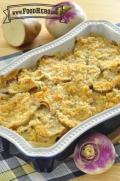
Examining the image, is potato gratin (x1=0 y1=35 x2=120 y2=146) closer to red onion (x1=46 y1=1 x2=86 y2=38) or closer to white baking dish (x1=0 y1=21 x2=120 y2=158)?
white baking dish (x1=0 y1=21 x2=120 y2=158)

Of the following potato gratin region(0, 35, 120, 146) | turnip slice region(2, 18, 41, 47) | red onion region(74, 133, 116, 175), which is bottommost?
red onion region(74, 133, 116, 175)

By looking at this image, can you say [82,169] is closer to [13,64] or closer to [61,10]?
[13,64]

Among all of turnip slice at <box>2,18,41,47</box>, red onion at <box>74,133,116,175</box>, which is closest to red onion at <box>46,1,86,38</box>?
turnip slice at <box>2,18,41,47</box>

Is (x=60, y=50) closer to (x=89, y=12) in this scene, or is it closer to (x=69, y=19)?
(x=69, y=19)

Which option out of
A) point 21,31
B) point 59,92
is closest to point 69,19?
point 21,31

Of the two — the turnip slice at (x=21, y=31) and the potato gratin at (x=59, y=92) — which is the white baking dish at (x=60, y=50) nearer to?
the potato gratin at (x=59, y=92)

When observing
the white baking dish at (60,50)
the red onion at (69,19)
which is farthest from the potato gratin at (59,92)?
the red onion at (69,19)
